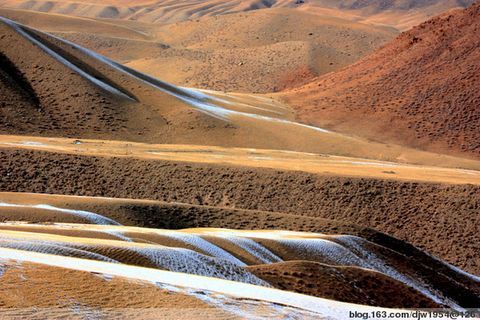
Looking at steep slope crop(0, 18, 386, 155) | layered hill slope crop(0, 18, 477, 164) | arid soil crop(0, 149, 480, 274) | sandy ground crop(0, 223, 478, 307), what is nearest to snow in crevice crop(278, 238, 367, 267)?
sandy ground crop(0, 223, 478, 307)

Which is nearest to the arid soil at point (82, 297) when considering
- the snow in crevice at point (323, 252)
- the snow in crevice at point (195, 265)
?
the snow in crevice at point (195, 265)

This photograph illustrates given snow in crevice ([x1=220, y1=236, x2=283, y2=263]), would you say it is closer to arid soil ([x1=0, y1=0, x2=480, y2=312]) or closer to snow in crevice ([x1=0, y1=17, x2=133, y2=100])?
arid soil ([x1=0, y1=0, x2=480, y2=312])

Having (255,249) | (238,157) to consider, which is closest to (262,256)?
(255,249)

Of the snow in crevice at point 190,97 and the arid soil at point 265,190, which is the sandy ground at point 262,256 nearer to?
the arid soil at point 265,190

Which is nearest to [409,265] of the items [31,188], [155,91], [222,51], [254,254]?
[254,254]

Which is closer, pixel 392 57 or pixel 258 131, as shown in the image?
pixel 258 131

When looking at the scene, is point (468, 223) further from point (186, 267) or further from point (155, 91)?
point (155, 91)
